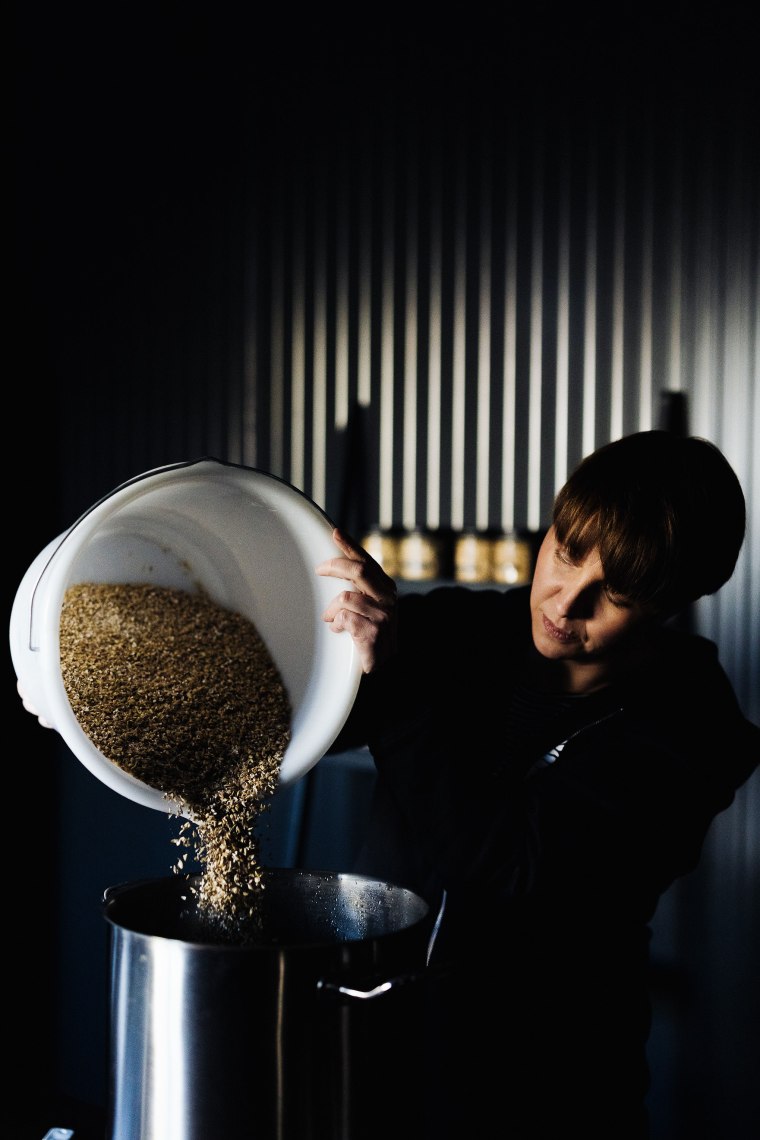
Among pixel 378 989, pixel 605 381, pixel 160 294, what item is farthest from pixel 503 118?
pixel 378 989

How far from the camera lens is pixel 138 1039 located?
916 mm

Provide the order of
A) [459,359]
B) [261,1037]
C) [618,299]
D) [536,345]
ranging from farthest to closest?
[459,359]
[536,345]
[618,299]
[261,1037]

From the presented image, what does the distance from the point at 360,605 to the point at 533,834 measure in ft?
1.09

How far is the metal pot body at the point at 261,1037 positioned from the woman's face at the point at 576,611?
0.49 m

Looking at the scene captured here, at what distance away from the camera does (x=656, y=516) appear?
4.26ft

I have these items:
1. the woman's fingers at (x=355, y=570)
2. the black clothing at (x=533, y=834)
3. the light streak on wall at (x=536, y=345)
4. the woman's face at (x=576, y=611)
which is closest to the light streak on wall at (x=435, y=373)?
the light streak on wall at (x=536, y=345)

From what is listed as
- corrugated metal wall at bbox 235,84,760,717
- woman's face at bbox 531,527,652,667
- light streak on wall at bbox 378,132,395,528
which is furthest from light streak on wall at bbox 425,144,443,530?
woman's face at bbox 531,527,652,667

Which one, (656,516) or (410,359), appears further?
(410,359)

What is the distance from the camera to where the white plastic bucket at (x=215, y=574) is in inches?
41.3

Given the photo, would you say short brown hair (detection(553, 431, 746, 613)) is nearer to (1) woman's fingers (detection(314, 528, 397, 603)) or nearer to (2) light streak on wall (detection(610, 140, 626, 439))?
(1) woman's fingers (detection(314, 528, 397, 603))

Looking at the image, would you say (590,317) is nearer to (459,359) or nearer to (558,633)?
(459,359)

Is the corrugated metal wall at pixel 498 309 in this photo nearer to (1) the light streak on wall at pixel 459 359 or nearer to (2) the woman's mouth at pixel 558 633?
(1) the light streak on wall at pixel 459 359

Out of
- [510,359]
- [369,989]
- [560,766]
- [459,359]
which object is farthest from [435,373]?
[369,989]

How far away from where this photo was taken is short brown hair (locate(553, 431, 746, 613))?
4.23 ft
